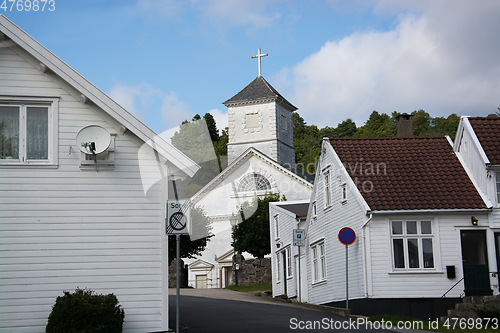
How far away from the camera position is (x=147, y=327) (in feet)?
44.8

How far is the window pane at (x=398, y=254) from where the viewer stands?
2061cm

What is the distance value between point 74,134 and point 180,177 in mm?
2608

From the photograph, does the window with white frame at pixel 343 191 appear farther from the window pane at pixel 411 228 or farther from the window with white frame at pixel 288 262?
the window with white frame at pixel 288 262

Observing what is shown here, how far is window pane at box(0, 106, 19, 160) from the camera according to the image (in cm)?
1389

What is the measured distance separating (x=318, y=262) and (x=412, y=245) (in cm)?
607

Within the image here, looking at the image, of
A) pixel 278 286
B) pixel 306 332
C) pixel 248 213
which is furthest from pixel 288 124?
pixel 306 332

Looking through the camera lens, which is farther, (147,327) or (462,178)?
(462,178)

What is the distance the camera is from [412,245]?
20766 millimetres

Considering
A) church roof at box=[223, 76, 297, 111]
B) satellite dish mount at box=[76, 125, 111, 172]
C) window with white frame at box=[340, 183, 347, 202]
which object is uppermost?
church roof at box=[223, 76, 297, 111]

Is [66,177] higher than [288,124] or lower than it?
lower

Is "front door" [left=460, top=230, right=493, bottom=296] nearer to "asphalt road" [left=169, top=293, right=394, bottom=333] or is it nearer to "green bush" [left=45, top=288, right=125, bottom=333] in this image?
"asphalt road" [left=169, top=293, right=394, bottom=333]

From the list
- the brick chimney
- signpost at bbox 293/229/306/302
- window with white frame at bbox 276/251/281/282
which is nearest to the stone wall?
window with white frame at bbox 276/251/281/282

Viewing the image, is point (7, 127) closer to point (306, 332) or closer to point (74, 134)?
point (74, 134)

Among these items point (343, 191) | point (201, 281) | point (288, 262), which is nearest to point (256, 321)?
point (343, 191)
